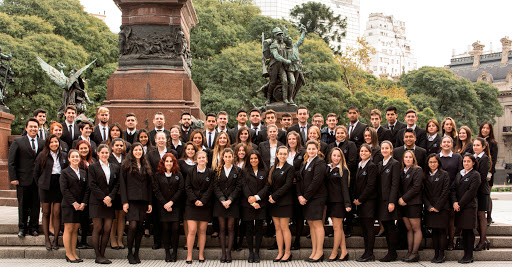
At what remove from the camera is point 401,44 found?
150875 mm

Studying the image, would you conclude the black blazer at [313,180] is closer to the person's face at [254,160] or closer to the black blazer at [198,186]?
the person's face at [254,160]

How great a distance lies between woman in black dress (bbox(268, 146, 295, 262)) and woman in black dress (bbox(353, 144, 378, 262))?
1.04 meters

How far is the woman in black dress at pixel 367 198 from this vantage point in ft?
27.8

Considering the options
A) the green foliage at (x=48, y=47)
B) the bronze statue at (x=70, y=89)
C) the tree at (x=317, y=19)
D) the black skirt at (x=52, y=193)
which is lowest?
the black skirt at (x=52, y=193)

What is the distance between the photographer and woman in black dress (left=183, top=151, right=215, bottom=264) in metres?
8.45

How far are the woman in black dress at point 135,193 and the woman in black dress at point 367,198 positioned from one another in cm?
313

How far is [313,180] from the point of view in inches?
331

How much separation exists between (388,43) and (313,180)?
14434cm

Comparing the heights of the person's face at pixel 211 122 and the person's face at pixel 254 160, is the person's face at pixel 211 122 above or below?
above

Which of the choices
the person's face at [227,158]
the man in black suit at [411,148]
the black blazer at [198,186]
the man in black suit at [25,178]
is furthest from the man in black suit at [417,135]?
the man in black suit at [25,178]

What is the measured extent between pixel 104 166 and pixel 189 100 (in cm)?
482

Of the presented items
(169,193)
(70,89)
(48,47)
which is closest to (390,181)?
(169,193)

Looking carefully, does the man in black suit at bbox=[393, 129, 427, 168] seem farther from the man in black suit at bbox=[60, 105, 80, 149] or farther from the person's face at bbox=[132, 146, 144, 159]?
the man in black suit at bbox=[60, 105, 80, 149]

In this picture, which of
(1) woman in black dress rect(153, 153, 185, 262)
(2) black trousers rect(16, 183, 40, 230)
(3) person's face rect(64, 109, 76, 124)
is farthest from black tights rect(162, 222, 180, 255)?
(3) person's face rect(64, 109, 76, 124)
